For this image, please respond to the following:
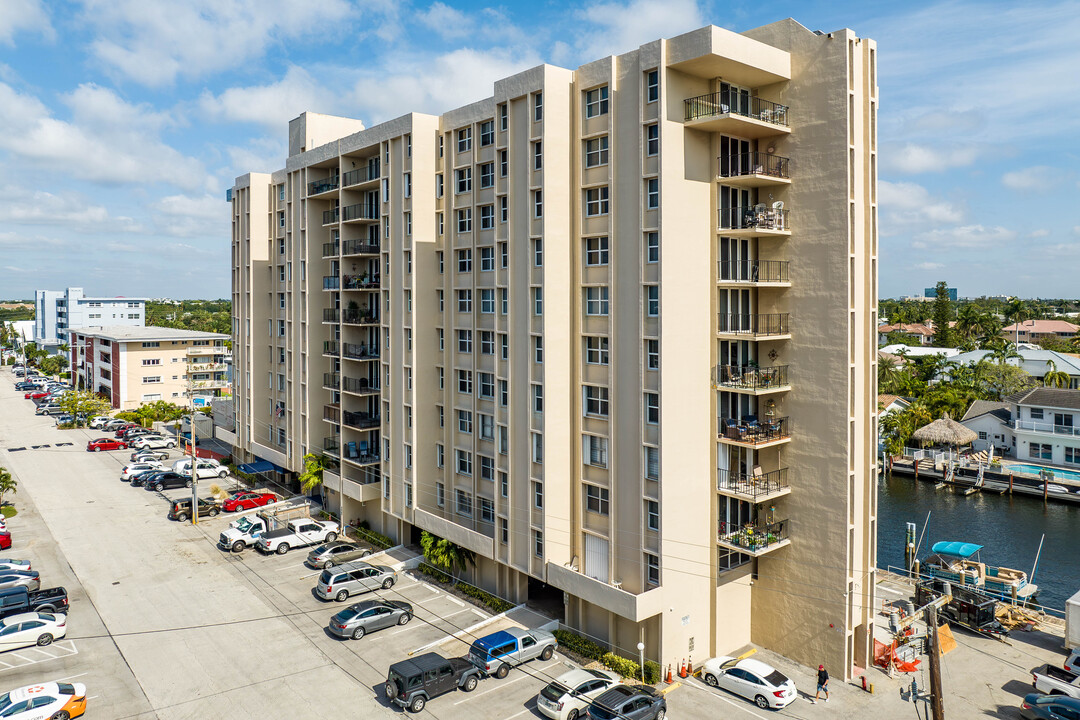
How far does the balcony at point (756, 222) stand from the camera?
29656 mm

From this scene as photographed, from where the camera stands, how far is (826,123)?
2862 centimetres

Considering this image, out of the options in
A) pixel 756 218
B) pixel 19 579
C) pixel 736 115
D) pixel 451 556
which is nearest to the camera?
pixel 736 115

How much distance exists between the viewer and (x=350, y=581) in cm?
3650

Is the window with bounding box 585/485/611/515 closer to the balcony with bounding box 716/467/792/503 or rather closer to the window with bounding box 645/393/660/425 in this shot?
the window with bounding box 645/393/660/425

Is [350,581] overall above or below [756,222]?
below

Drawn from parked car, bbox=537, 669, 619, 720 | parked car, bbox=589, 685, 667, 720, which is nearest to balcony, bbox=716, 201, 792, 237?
parked car, bbox=589, 685, 667, 720

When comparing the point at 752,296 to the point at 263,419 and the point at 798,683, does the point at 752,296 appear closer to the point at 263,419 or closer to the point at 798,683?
the point at 798,683

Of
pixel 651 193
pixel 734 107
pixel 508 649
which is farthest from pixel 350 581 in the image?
pixel 734 107

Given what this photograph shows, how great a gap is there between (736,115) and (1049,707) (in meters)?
24.5

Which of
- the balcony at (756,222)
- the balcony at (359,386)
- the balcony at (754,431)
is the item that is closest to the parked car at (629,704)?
the balcony at (754,431)

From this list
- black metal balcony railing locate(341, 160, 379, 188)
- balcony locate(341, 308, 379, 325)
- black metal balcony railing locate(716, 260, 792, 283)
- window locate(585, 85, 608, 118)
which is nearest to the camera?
black metal balcony railing locate(716, 260, 792, 283)

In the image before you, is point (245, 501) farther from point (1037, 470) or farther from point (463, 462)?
point (1037, 470)

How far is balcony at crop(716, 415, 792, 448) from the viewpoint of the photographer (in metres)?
29.4

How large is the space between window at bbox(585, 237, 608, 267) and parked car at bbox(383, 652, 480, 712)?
17.5 m
